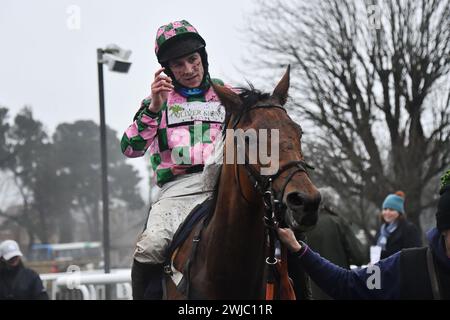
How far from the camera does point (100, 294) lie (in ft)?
32.0

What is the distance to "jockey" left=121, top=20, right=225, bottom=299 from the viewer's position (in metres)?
4.39

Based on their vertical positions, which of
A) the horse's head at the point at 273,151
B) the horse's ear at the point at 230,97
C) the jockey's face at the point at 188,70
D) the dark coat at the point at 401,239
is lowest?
the dark coat at the point at 401,239

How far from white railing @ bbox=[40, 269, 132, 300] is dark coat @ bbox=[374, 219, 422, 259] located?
127 inches

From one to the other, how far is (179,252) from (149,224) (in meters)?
0.34

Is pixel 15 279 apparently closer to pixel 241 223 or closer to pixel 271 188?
pixel 241 223

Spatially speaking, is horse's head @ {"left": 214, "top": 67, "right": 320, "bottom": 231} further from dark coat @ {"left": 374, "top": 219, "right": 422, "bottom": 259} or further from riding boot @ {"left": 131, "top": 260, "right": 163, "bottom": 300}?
dark coat @ {"left": 374, "top": 219, "right": 422, "bottom": 259}

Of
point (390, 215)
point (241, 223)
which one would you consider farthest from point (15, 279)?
point (241, 223)

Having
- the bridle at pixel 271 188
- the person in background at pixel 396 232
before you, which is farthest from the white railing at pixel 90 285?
the bridle at pixel 271 188

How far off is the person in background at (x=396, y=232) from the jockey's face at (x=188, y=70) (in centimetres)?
432

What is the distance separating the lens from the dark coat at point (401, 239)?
8180 millimetres

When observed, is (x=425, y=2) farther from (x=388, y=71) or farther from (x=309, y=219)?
(x=309, y=219)

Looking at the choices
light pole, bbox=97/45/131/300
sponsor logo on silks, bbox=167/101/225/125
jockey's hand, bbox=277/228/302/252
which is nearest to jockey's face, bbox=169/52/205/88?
sponsor logo on silks, bbox=167/101/225/125

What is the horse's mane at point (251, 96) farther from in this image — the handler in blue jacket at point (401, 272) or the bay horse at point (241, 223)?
the handler in blue jacket at point (401, 272)

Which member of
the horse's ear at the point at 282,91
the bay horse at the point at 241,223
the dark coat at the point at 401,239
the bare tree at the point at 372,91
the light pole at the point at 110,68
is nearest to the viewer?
the bay horse at the point at 241,223
